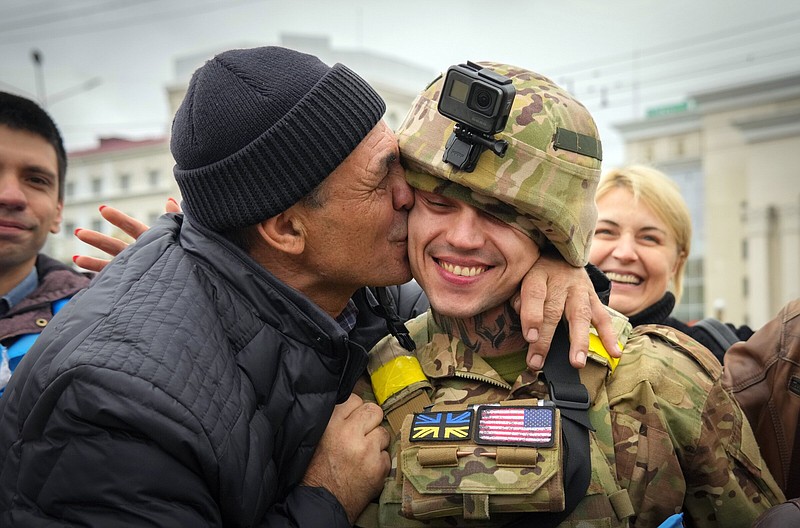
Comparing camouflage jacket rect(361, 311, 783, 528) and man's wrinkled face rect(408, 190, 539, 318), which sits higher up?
man's wrinkled face rect(408, 190, 539, 318)

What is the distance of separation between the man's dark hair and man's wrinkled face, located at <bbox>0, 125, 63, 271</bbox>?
4cm

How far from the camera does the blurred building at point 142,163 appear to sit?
43.5 meters

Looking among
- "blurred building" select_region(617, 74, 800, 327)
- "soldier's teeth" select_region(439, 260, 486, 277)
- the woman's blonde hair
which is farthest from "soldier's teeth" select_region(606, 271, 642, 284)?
"blurred building" select_region(617, 74, 800, 327)

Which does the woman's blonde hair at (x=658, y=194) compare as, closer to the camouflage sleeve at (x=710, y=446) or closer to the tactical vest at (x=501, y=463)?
the camouflage sleeve at (x=710, y=446)

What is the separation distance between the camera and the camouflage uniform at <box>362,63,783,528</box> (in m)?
2.24

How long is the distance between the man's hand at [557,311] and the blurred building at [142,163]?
39.5m

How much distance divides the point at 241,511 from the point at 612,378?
125 cm

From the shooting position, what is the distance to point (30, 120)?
4109 millimetres

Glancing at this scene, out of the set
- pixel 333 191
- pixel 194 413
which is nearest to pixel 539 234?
pixel 333 191

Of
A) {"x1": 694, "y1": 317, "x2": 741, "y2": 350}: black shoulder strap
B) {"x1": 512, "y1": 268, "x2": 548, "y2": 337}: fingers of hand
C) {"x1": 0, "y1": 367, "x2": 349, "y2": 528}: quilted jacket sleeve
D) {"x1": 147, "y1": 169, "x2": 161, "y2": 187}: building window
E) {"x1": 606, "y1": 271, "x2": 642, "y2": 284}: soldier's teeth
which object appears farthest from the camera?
{"x1": 147, "y1": 169, "x2": 161, "y2": 187}: building window

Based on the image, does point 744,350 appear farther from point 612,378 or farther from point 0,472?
point 0,472

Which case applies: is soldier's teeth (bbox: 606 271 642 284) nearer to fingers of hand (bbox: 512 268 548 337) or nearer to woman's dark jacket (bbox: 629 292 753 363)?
woman's dark jacket (bbox: 629 292 753 363)

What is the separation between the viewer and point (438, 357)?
264 cm

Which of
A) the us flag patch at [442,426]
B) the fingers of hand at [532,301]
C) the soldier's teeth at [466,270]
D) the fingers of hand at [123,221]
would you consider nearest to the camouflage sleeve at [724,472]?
the fingers of hand at [532,301]
